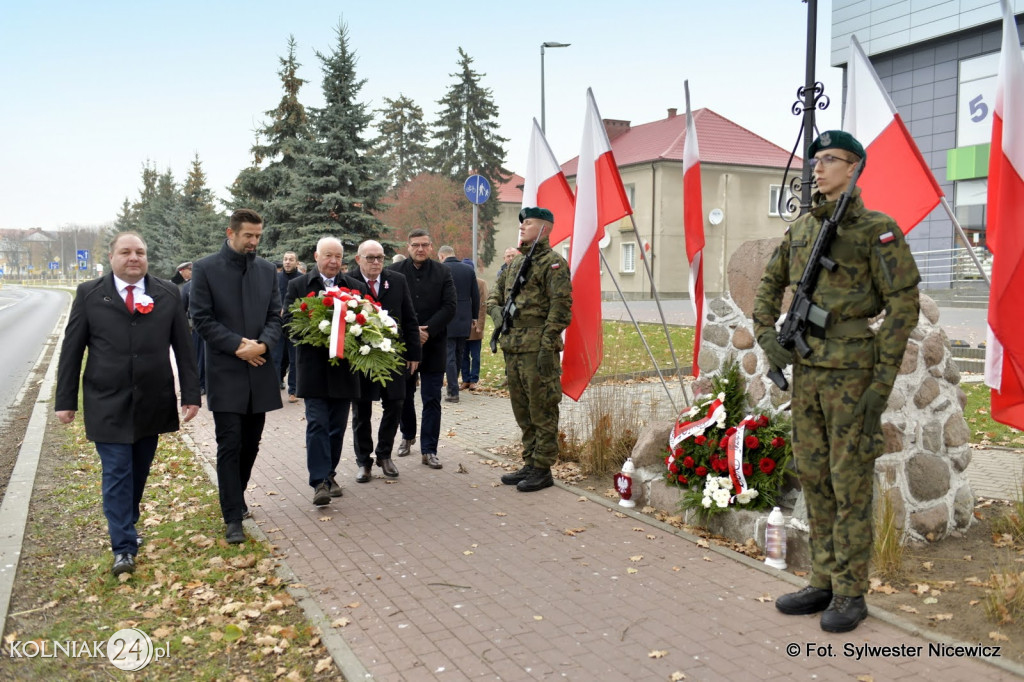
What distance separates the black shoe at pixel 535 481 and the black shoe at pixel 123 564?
3.12m

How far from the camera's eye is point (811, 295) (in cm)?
439

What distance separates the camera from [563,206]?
8469 millimetres

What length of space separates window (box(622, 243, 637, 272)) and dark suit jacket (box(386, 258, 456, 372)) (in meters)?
37.0

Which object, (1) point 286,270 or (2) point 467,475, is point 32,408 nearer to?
(1) point 286,270

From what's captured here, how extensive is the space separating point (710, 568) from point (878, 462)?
1233 mm

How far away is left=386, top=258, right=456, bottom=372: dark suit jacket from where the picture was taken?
8.37m

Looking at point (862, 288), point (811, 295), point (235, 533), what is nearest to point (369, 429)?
point (235, 533)

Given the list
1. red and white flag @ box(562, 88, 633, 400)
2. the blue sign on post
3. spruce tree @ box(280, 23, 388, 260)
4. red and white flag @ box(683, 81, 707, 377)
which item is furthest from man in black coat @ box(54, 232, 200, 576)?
spruce tree @ box(280, 23, 388, 260)

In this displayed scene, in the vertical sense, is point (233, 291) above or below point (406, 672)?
above

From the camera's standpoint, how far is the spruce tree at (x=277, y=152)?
27359mm

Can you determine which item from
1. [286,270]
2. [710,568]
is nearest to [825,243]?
[710,568]

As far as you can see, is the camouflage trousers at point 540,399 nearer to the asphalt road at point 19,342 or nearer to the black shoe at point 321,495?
the black shoe at point 321,495

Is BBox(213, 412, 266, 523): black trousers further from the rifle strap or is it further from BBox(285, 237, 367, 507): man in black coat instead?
the rifle strap

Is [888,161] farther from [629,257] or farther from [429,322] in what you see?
[629,257]
